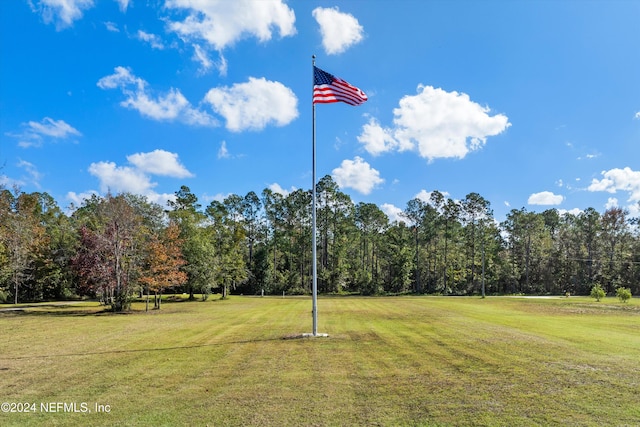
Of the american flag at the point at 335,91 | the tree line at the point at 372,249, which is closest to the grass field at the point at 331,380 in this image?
the american flag at the point at 335,91

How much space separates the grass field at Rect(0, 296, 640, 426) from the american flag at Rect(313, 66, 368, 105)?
9.00 meters

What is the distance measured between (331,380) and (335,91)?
34.8 ft

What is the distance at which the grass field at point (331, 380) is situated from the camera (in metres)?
6.38

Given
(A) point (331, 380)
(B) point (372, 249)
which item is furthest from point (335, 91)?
(B) point (372, 249)

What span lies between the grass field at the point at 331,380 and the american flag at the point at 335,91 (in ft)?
29.5

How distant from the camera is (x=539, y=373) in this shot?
28.7ft

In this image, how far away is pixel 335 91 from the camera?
14.9 meters

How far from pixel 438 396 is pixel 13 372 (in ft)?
33.8

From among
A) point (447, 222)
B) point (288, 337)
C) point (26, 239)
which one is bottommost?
point (288, 337)

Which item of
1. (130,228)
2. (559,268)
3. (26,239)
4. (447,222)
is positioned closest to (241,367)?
(130,228)

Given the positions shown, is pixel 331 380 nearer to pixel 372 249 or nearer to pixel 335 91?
pixel 335 91

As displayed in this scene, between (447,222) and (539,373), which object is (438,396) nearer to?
(539,373)

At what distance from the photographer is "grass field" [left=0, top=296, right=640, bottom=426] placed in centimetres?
638

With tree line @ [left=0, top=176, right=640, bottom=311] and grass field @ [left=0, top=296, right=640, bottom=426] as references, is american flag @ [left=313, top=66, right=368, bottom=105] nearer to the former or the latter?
grass field @ [left=0, top=296, right=640, bottom=426]
